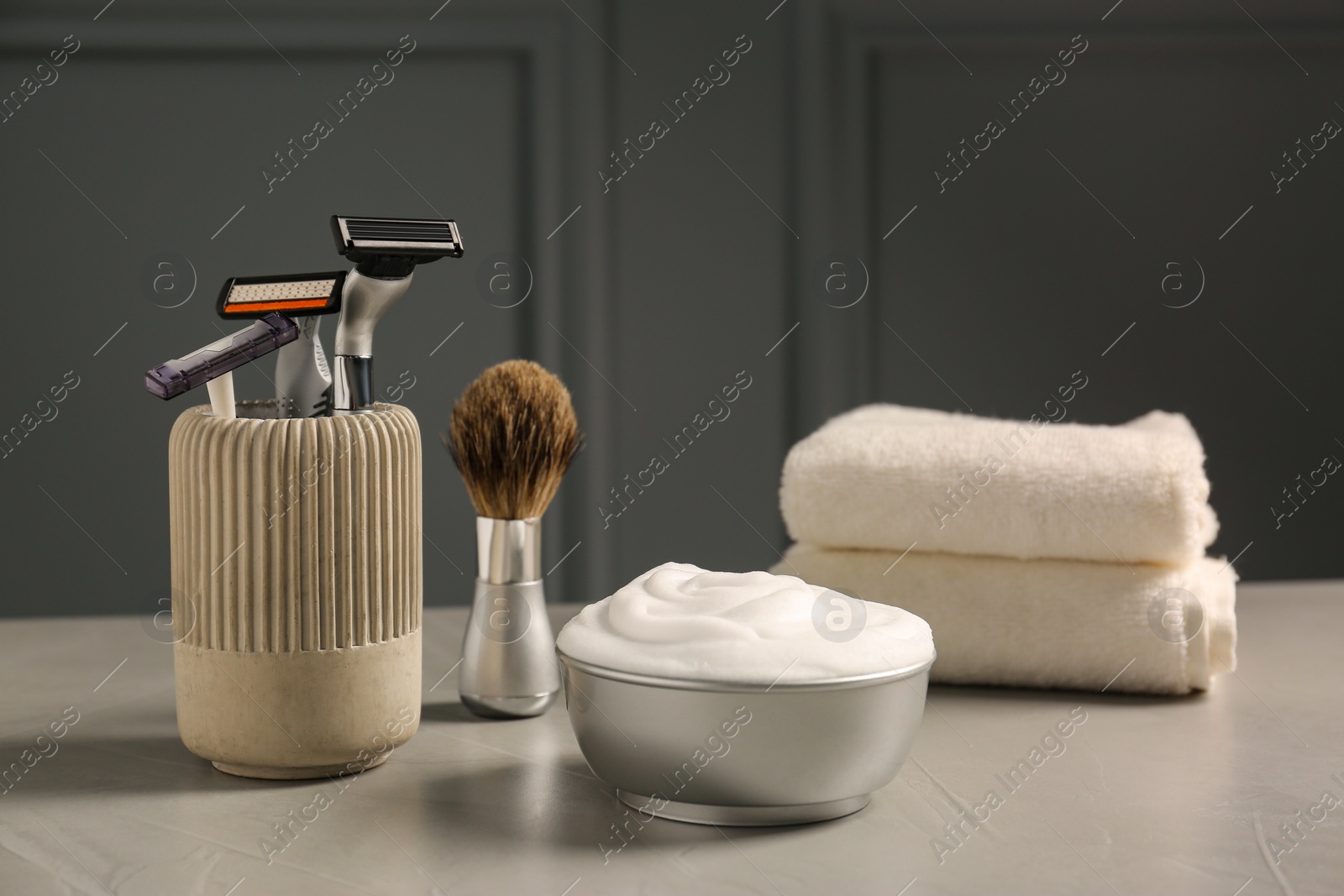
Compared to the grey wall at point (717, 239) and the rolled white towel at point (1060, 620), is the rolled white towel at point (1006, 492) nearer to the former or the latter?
the rolled white towel at point (1060, 620)

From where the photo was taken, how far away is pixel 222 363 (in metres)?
0.59

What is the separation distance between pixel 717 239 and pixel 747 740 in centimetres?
69

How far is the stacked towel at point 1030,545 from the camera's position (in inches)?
29.0

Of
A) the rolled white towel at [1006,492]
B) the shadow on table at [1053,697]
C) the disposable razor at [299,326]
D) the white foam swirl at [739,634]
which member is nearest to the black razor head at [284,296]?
the disposable razor at [299,326]

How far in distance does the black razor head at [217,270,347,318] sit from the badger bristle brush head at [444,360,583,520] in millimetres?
108

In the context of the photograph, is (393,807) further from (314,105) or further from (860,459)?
(314,105)

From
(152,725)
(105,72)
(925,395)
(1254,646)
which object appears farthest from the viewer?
(925,395)

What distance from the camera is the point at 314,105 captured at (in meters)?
1.09

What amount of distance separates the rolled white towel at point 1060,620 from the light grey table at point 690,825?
2 centimetres

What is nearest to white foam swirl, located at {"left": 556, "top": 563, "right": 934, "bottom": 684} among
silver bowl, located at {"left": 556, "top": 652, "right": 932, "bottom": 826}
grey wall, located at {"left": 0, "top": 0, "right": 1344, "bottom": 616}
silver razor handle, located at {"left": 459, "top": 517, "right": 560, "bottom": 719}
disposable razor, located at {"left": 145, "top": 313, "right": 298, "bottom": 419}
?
silver bowl, located at {"left": 556, "top": 652, "right": 932, "bottom": 826}

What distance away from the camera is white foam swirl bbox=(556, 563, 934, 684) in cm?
52

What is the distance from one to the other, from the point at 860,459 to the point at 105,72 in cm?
77

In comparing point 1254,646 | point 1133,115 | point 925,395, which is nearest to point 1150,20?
point 1133,115

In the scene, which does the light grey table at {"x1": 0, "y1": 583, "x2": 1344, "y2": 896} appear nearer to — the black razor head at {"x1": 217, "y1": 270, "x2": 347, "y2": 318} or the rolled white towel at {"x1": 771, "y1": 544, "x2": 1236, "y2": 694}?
the rolled white towel at {"x1": 771, "y1": 544, "x2": 1236, "y2": 694}
